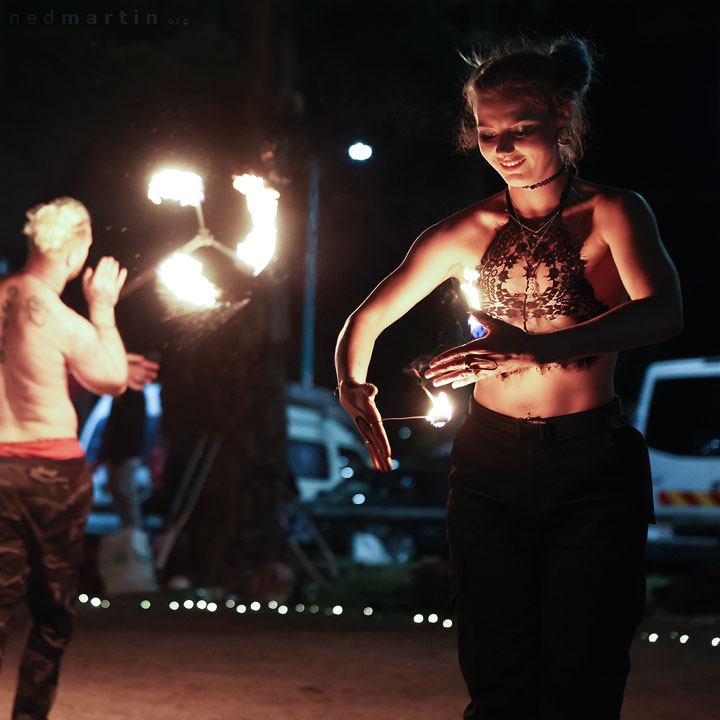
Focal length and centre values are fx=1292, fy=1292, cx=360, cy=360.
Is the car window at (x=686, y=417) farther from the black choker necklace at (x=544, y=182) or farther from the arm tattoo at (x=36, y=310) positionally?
the black choker necklace at (x=544, y=182)

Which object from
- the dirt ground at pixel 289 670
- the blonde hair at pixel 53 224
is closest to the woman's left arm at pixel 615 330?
the blonde hair at pixel 53 224

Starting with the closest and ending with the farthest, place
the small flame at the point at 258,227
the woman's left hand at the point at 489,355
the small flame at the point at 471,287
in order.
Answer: the woman's left hand at the point at 489,355
the small flame at the point at 471,287
the small flame at the point at 258,227

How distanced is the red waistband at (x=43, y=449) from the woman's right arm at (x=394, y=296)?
1614 mm

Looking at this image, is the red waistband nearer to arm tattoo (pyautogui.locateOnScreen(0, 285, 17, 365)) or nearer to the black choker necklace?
arm tattoo (pyautogui.locateOnScreen(0, 285, 17, 365))

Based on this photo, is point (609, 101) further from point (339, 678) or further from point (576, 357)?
point (576, 357)

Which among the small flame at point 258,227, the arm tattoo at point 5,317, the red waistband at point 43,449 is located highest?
the small flame at point 258,227

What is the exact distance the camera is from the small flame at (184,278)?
6.87m

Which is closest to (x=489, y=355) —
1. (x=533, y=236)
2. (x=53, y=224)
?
(x=533, y=236)

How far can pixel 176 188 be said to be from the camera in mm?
6945

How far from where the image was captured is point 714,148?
1991 cm

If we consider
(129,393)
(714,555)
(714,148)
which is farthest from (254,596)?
(714,148)

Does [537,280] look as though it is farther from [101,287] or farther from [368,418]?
[101,287]

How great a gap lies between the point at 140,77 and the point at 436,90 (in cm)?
310

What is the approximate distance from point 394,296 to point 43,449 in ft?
5.77
